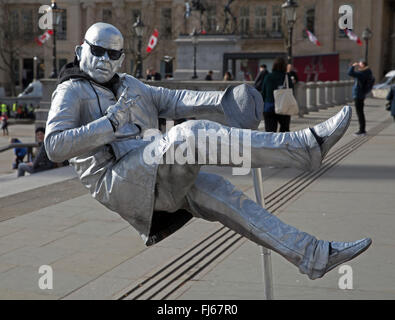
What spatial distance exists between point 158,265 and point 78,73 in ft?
5.88

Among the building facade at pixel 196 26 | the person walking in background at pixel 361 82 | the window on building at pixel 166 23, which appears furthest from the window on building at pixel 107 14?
the person walking in background at pixel 361 82

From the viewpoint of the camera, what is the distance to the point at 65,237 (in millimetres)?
5922

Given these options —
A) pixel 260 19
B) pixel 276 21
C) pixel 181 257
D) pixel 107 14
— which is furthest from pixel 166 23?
pixel 181 257

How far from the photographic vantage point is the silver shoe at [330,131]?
3265 millimetres

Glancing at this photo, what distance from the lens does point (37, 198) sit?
309 inches

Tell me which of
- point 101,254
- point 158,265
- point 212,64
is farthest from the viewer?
point 212,64

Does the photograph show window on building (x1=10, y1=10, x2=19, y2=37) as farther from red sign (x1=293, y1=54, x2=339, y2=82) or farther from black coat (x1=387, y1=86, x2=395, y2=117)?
black coat (x1=387, y1=86, x2=395, y2=117)

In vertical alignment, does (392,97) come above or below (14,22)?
below

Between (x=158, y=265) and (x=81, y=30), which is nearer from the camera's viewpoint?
(x=158, y=265)

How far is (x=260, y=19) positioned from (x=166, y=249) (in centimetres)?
5274

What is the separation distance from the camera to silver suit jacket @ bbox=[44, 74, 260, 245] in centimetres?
347

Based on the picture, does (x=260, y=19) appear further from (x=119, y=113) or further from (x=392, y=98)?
(x=119, y=113)
